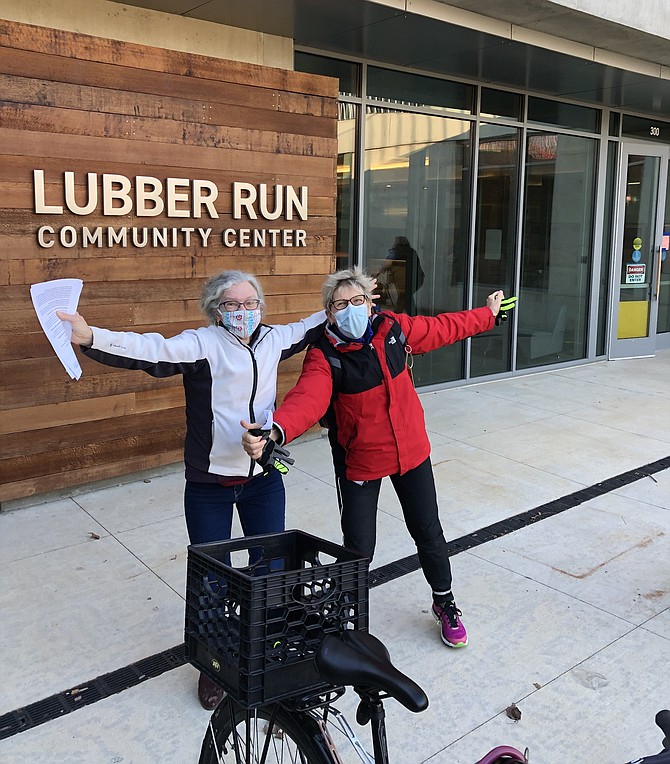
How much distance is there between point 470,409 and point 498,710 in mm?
4736

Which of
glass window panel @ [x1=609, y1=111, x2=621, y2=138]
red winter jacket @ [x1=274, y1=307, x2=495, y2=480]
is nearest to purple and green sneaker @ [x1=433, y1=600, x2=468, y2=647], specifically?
red winter jacket @ [x1=274, y1=307, x2=495, y2=480]

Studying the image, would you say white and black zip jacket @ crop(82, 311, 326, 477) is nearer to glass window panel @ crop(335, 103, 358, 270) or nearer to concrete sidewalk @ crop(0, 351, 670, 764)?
concrete sidewalk @ crop(0, 351, 670, 764)

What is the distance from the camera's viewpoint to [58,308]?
2.68 m

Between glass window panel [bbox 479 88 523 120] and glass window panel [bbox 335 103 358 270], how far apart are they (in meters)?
1.80

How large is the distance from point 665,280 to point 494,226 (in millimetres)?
3970

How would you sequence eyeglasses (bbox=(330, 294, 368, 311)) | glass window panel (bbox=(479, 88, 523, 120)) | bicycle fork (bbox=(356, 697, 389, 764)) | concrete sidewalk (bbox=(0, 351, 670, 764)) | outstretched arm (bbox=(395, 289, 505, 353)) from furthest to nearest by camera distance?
glass window panel (bbox=(479, 88, 523, 120)), outstretched arm (bbox=(395, 289, 505, 353)), eyeglasses (bbox=(330, 294, 368, 311)), concrete sidewalk (bbox=(0, 351, 670, 764)), bicycle fork (bbox=(356, 697, 389, 764))

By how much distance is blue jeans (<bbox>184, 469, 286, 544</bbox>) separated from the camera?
118 inches

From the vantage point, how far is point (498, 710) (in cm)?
297

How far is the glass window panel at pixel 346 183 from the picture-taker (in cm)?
701

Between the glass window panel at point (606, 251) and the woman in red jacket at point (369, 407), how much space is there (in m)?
7.31

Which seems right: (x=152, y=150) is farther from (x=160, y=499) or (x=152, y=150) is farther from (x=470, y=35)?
(x=470, y=35)

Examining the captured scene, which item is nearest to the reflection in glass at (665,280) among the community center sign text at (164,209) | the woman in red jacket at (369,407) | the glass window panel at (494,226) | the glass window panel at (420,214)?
the glass window panel at (494,226)

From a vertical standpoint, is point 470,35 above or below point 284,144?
above

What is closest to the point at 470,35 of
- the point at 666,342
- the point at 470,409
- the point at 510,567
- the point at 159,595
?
the point at 470,409
